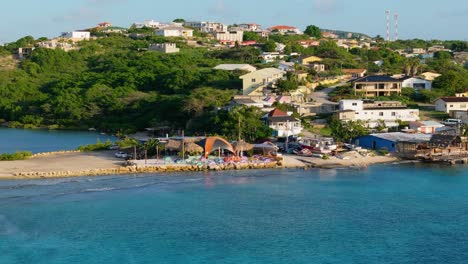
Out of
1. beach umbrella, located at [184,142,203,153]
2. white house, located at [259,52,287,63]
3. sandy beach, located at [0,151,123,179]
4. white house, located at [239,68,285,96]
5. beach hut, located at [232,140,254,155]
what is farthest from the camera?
white house, located at [259,52,287,63]

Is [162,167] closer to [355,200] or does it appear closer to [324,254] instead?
[355,200]

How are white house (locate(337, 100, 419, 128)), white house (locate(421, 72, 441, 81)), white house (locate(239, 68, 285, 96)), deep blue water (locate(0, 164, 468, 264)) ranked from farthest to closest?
white house (locate(421, 72, 441, 81)), white house (locate(239, 68, 285, 96)), white house (locate(337, 100, 419, 128)), deep blue water (locate(0, 164, 468, 264))

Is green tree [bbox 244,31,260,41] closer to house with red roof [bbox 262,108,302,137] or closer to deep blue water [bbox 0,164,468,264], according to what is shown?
house with red roof [bbox 262,108,302,137]

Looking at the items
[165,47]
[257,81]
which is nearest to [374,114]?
[257,81]

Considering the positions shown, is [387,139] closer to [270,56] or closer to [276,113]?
[276,113]

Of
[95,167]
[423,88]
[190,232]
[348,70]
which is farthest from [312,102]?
[190,232]

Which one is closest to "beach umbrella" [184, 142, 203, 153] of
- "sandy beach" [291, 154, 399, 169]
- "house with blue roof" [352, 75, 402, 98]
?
"sandy beach" [291, 154, 399, 169]
